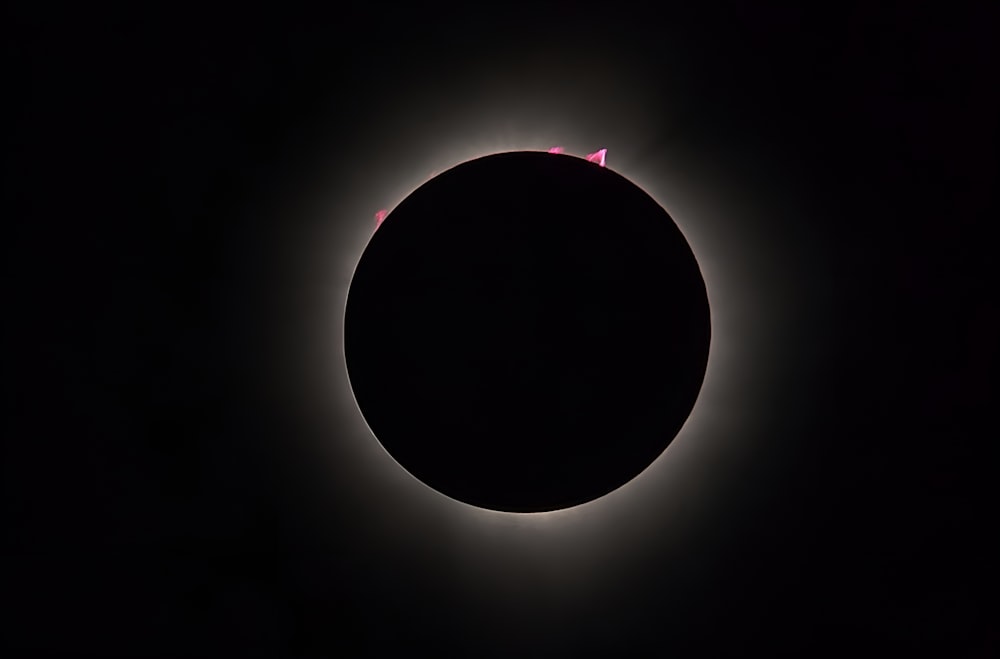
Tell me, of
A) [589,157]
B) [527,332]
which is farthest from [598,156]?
[527,332]

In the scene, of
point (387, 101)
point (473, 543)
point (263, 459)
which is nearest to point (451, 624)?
point (473, 543)

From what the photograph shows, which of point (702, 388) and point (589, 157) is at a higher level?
point (589, 157)

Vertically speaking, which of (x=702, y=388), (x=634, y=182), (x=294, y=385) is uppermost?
(x=634, y=182)

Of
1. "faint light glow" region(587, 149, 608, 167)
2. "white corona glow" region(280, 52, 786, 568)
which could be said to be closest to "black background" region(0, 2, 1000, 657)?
"white corona glow" region(280, 52, 786, 568)

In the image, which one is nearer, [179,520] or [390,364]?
[390,364]

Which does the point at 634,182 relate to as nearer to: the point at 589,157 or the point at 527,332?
the point at 589,157

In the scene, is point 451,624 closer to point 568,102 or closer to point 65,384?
point 65,384
